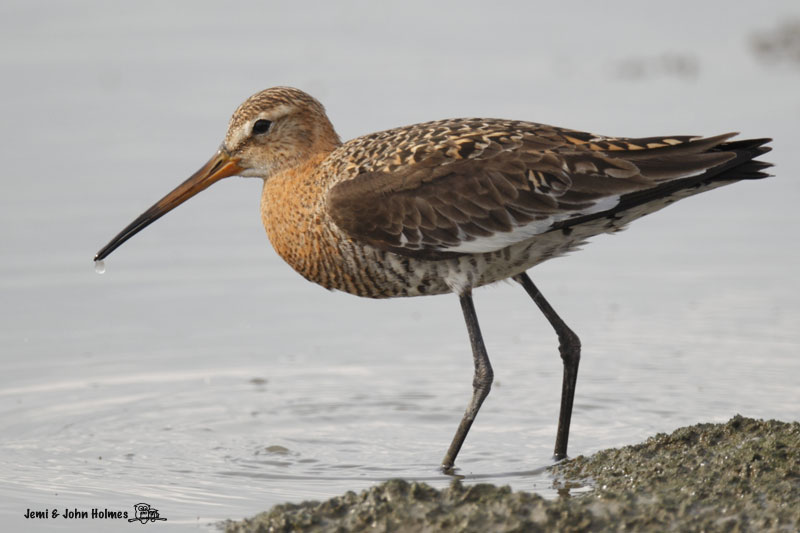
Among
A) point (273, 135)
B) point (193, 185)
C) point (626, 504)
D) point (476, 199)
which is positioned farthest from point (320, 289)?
point (626, 504)

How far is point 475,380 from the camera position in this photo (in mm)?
7652

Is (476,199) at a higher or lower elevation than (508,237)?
higher

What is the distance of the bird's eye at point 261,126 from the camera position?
8008mm

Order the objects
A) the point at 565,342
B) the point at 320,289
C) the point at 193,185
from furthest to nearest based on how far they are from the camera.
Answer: the point at 320,289 < the point at 193,185 < the point at 565,342

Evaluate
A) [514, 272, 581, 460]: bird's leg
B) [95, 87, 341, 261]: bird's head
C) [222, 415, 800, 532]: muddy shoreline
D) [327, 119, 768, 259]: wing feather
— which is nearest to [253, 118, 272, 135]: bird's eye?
[95, 87, 341, 261]: bird's head

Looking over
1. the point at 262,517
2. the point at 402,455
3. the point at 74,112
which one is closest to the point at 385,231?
the point at 402,455

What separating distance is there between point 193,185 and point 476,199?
1.69 metres

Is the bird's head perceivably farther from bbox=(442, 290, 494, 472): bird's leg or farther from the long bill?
bbox=(442, 290, 494, 472): bird's leg

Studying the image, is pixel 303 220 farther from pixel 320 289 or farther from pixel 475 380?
pixel 320 289

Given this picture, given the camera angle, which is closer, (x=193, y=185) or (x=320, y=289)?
(x=193, y=185)

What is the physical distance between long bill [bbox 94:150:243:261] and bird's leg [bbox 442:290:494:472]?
1531 millimetres

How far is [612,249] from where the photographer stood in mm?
10914

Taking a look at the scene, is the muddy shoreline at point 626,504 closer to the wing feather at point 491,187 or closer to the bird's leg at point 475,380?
the bird's leg at point 475,380

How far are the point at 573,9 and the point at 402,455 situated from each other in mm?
7846
